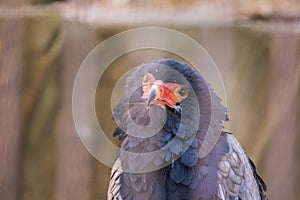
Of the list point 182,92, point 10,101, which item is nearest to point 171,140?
point 182,92

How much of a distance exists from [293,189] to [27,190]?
1.14 m

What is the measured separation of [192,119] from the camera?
2467 mm

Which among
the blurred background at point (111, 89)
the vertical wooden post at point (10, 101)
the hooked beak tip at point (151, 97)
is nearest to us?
the hooked beak tip at point (151, 97)

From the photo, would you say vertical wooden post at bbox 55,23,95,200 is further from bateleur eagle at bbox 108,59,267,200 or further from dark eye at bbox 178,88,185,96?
dark eye at bbox 178,88,185,96

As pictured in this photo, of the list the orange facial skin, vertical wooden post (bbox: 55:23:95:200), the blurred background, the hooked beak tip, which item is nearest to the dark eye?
the orange facial skin

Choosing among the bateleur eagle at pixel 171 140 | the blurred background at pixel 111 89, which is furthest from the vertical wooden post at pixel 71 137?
the bateleur eagle at pixel 171 140

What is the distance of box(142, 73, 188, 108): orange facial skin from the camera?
235 cm

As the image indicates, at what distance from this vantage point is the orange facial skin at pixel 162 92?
2.35 metres

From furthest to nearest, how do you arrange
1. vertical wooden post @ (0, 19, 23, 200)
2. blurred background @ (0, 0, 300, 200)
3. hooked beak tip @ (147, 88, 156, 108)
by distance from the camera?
blurred background @ (0, 0, 300, 200) < vertical wooden post @ (0, 19, 23, 200) < hooked beak tip @ (147, 88, 156, 108)

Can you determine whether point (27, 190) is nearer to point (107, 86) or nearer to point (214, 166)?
point (107, 86)

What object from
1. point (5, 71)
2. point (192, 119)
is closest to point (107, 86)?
point (5, 71)

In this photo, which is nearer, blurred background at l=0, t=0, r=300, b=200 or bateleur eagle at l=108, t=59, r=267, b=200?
bateleur eagle at l=108, t=59, r=267, b=200

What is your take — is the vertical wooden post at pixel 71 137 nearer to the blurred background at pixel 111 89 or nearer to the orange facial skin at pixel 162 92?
the blurred background at pixel 111 89

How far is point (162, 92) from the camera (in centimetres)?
236
